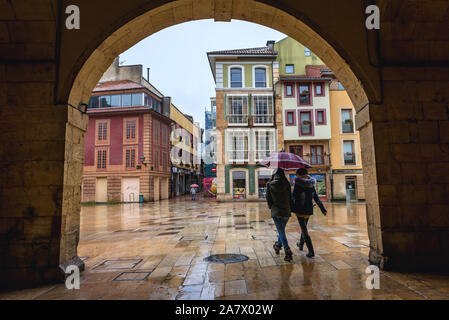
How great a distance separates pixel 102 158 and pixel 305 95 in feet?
A: 63.6

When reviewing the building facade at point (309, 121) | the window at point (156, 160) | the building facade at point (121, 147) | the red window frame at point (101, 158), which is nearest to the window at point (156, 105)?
the building facade at point (121, 147)

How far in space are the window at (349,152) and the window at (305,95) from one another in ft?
16.1

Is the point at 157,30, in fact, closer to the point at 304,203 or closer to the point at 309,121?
the point at 304,203

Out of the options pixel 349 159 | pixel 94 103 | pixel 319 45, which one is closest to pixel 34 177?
pixel 319 45

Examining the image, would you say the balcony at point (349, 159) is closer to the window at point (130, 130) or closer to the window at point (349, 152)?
the window at point (349, 152)

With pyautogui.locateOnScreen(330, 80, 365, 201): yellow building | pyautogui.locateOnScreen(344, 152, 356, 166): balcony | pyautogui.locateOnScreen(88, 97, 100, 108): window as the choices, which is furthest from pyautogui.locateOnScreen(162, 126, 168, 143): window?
pyautogui.locateOnScreen(344, 152, 356, 166): balcony

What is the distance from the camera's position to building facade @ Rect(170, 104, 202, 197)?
106 ft

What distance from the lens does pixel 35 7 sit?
13.2 feet

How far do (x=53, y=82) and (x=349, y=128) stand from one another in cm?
2395

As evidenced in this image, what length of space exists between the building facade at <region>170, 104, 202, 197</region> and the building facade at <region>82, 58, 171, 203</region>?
18.6 ft

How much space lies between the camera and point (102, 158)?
2506 cm

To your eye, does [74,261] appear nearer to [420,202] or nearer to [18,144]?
[18,144]

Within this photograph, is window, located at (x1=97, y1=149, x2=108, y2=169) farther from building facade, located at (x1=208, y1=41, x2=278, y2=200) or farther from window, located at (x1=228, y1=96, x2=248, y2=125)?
window, located at (x1=228, y1=96, x2=248, y2=125)
